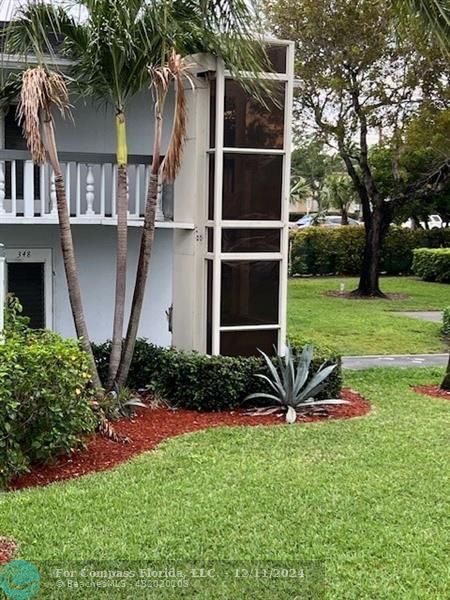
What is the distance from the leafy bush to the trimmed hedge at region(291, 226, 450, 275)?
1.28m

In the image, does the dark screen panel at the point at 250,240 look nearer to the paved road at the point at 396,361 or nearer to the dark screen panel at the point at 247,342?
the dark screen panel at the point at 247,342

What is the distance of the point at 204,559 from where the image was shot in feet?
14.8

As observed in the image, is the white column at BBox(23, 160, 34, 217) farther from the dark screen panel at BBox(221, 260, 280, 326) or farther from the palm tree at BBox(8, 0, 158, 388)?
the dark screen panel at BBox(221, 260, 280, 326)

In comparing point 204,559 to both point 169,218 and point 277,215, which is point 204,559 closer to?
point 277,215

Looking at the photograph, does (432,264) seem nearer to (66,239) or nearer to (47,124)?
(66,239)

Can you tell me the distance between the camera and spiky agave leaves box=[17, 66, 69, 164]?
713 centimetres

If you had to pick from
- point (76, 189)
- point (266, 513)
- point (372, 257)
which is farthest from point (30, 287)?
point (372, 257)

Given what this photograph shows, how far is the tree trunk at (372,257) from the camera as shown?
73.9 feet

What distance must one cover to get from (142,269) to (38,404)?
2606mm

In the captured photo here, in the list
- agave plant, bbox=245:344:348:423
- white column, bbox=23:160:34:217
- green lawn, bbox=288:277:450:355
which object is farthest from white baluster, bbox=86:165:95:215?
green lawn, bbox=288:277:450:355

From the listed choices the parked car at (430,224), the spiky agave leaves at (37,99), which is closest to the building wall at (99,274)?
the spiky agave leaves at (37,99)

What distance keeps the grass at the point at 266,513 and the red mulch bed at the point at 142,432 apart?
245mm

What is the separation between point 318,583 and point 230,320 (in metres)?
5.08

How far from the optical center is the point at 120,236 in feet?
26.7
